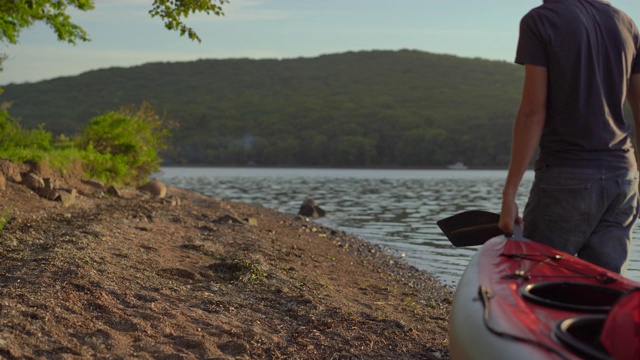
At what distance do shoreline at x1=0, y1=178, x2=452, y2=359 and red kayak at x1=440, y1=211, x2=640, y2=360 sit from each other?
72.5 inches

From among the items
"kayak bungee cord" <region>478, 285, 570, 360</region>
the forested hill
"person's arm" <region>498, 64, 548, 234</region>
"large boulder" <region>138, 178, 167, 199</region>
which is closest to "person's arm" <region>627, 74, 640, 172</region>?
"person's arm" <region>498, 64, 548, 234</region>

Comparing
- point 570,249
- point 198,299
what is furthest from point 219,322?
point 570,249

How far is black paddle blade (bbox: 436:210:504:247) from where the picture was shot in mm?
4832

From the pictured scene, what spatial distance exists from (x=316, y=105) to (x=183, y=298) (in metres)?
115

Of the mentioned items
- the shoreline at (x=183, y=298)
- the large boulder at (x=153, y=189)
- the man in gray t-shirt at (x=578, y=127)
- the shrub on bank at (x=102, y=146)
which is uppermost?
the man in gray t-shirt at (x=578, y=127)

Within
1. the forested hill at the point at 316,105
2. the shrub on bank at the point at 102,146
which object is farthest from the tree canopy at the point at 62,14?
the forested hill at the point at 316,105

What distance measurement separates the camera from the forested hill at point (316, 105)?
326ft

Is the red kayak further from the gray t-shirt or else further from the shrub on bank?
the shrub on bank

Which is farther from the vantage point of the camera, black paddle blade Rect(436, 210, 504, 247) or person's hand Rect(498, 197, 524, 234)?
black paddle blade Rect(436, 210, 504, 247)

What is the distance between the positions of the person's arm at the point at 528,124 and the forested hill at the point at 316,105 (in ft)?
286

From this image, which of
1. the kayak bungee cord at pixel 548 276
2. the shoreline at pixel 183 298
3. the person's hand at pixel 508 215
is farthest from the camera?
the shoreline at pixel 183 298

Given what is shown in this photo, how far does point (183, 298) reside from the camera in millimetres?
6449

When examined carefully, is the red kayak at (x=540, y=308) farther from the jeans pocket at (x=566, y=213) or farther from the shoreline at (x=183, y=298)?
the shoreline at (x=183, y=298)

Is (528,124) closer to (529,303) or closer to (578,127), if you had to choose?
(578,127)
